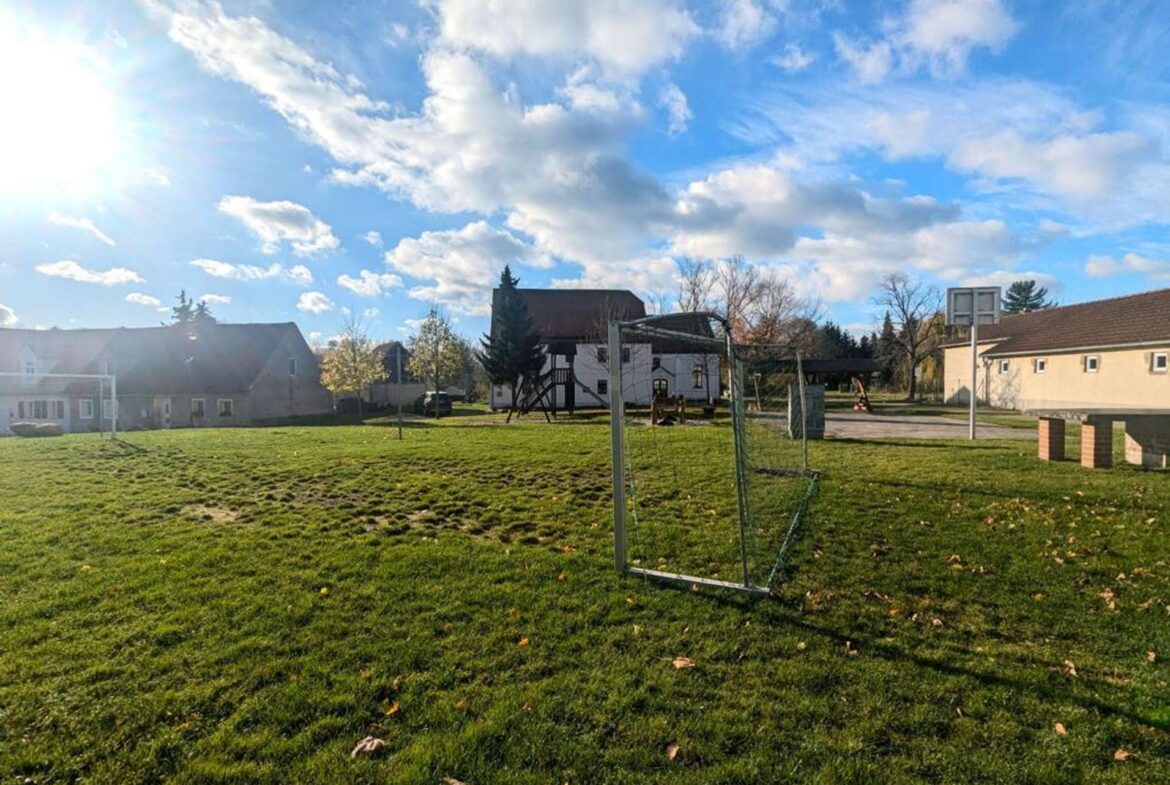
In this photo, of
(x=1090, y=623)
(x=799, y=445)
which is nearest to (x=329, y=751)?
(x=1090, y=623)

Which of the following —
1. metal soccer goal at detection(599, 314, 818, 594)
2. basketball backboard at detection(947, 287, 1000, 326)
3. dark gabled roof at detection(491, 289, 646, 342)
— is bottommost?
metal soccer goal at detection(599, 314, 818, 594)

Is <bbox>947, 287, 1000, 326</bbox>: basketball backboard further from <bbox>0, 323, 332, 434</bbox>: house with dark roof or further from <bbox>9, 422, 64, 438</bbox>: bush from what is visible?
<bbox>0, 323, 332, 434</bbox>: house with dark roof

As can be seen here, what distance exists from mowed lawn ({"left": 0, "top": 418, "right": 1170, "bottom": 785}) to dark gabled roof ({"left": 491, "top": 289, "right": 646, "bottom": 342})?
1491 inches

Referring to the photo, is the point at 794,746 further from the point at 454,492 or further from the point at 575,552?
the point at 454,492

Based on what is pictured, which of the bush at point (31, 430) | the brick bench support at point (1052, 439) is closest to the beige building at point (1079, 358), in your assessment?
the brick bench support at point (1052, 439)

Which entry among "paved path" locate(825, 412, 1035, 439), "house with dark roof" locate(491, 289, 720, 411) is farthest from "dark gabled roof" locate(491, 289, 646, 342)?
"paved path" locate(825, 412, 1035, 439)

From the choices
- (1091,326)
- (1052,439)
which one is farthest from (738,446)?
(1091,326)

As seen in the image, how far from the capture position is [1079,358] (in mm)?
24688

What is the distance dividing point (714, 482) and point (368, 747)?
6645 millimetres

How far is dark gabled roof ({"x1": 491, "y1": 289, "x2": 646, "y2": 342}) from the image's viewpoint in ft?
146

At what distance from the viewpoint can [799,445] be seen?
12.5 meters

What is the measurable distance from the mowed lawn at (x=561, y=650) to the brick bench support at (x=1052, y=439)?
356cm

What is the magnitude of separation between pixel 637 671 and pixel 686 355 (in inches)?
1402

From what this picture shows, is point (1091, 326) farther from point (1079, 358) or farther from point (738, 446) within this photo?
point (738, 446)
